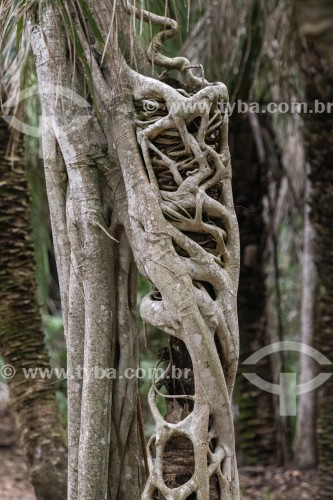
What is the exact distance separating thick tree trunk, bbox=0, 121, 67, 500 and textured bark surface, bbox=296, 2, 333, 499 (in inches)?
96.4

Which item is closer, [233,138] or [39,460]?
[39,460]

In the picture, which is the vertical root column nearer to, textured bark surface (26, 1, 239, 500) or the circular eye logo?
textured bark surface (26, 1, 239, 500)

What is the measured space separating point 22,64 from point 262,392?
461 centimetres

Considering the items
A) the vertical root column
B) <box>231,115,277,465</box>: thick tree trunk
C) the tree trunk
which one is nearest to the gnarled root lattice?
the vertical root column

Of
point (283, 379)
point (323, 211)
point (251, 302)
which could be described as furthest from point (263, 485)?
point (323, 211)

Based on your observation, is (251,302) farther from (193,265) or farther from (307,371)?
(193,265)

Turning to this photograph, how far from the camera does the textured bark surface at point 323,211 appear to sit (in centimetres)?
665

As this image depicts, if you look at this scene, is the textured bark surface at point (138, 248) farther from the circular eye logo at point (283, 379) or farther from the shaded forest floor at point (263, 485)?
the circular eye logo at point (283, 379)

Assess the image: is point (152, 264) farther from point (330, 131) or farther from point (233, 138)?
point (233, 138)

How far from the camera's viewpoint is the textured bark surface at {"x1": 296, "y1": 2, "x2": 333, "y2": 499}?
665cm

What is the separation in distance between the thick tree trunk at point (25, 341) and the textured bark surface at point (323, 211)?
2.45m

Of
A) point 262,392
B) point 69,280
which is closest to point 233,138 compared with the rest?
point 262,392

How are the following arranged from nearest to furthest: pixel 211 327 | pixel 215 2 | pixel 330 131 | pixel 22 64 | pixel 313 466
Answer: pixel 211 327, pixel 22 64, pixel 330 131, pixel 215 2, pixel 313 466

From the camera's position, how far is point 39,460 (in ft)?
17.6
